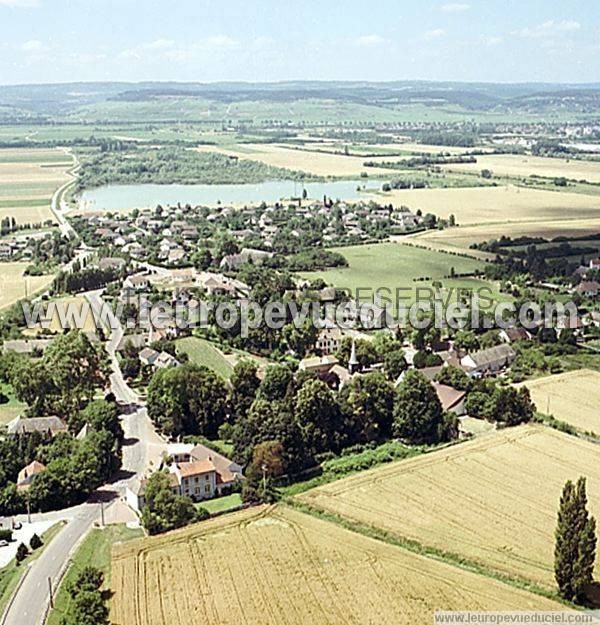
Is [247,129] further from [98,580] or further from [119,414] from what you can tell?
[98,580]

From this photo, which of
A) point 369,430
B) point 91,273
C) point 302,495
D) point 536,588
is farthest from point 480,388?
point 91,273

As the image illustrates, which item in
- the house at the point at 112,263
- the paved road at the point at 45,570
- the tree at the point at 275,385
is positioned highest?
the tree at the point at 275,385

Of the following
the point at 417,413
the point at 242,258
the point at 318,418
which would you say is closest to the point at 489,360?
the point at 417,413

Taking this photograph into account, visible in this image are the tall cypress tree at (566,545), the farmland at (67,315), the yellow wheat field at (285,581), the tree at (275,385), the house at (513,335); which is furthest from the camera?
the farmland at (67,315)

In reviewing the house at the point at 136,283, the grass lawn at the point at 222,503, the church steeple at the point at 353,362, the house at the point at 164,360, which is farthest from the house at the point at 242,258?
the grass lawn at the point at 222,503

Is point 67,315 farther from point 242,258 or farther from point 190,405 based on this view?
point 190,405

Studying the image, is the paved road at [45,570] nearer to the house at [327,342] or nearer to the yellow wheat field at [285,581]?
the yellow wheat field at [285,581]

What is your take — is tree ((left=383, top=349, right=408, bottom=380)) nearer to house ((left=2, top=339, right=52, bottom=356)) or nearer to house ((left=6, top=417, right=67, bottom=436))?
house ((left=6, top=417, right=67, bottom=436))
